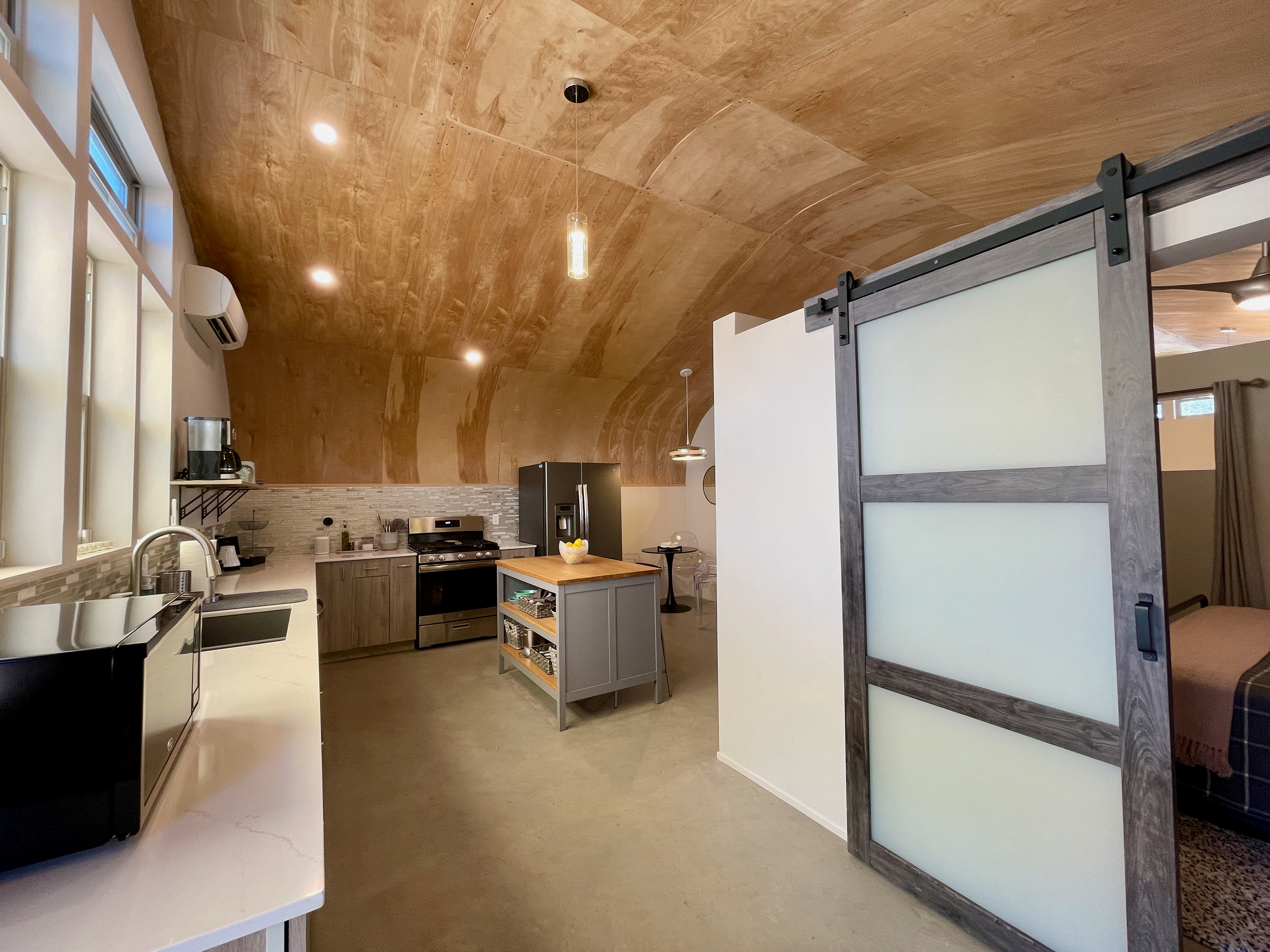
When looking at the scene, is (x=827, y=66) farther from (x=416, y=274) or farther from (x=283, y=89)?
(x=416, y=274)

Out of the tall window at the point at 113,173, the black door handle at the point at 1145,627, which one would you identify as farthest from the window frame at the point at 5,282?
the black door handle at the point at 1145,627

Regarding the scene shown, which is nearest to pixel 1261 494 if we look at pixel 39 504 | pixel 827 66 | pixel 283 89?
pixel 827 66

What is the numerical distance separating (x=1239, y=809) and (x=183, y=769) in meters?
3.77

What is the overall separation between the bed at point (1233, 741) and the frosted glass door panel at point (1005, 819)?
0.91 meters

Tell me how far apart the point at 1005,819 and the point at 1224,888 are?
3.58ft

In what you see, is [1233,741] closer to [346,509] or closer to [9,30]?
[9,30]

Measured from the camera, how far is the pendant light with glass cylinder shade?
7.75 ft

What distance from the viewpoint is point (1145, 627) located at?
1.42m

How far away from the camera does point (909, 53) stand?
2.51 metres

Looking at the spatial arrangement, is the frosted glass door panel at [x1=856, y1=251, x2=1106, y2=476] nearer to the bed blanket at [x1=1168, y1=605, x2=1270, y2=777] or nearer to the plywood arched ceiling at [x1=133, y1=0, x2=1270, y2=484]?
the bed blanket at [x1=1168, y1=605, x2=1270, y2=777]

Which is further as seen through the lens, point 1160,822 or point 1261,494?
point 1261,494

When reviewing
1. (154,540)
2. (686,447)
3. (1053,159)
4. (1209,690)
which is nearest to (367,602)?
(154,540)

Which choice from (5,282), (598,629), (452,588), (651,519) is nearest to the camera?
Answer: (5,282)

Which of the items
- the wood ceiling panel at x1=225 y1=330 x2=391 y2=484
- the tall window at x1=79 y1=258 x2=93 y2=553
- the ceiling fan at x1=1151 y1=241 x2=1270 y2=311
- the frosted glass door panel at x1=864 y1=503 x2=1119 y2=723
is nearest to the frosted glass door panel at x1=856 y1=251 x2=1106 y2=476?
the frosted glass door panel at x1=864 y1=503 x2=1119 y2=723
